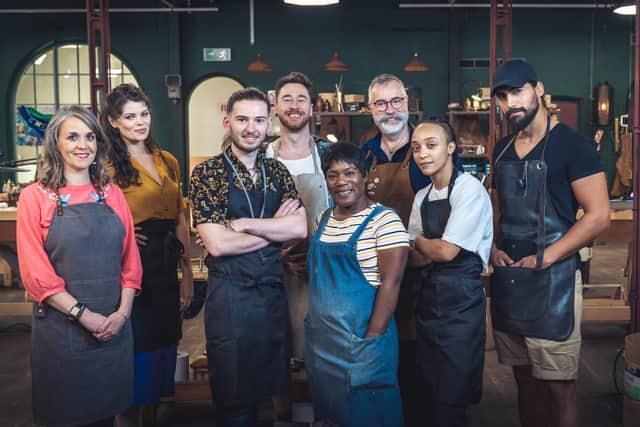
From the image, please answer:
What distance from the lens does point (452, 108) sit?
36.4ft

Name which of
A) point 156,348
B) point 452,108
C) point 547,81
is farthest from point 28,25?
point 156,348

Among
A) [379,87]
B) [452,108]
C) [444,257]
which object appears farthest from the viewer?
[452,108]

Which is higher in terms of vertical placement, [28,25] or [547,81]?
[28,25]

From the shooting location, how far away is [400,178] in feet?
9.73

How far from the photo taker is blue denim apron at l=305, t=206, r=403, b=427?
7.91ft

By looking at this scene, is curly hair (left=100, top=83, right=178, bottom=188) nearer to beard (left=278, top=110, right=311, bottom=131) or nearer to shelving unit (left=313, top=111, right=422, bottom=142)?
beard (left=278, top=110, right=311, bottom=131)

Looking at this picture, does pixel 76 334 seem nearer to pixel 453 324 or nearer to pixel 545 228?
pixel 453 324

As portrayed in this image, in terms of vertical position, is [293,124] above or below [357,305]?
above

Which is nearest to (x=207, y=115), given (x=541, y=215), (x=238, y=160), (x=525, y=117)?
(x=238, y=160)

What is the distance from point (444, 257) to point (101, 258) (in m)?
1.29

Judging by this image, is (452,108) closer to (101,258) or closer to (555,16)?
(555,16)

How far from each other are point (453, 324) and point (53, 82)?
11605 millimetres

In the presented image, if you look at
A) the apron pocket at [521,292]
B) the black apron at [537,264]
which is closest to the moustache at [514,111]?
the black apron at [537,264]

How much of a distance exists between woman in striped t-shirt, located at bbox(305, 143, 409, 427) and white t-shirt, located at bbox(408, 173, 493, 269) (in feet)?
0.85
